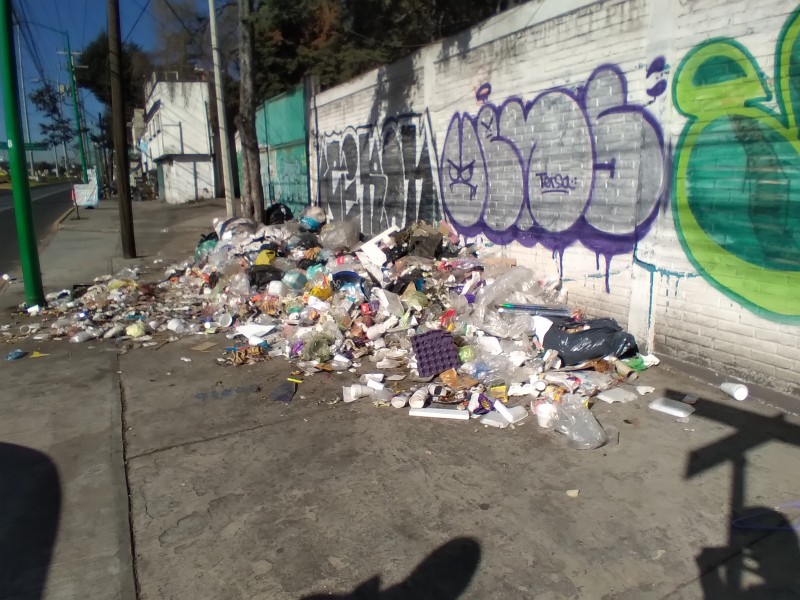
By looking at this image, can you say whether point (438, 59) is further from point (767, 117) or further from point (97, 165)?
point (97, 165)

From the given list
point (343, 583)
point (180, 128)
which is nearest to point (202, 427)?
point (343, 583)

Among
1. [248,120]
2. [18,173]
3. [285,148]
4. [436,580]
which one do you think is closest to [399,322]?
[436,580]

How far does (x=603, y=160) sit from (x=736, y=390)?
240 centimetres

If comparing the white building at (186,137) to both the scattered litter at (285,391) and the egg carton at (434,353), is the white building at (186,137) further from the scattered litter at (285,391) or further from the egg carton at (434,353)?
the egg carton at (434,353)

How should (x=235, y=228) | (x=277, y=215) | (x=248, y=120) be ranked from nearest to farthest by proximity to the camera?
(x=235, y=228) < (x=248, y=120) < (x=277, y=215)

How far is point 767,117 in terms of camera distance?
13.6ft

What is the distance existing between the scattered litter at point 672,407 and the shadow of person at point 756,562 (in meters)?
1.18

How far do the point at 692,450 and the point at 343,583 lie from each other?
7.79ft

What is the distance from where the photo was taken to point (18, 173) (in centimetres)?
778

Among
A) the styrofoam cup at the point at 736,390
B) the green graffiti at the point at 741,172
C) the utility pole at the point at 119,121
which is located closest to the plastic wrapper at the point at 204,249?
the utility pole at the point at 119,121

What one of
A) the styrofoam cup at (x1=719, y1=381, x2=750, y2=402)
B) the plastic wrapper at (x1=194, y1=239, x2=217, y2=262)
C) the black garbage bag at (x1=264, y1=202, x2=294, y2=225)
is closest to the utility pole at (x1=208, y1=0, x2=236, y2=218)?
the black garbage bag at (x1=264, y1=202, x2=294, y2=225)

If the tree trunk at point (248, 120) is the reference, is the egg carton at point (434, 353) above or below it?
below

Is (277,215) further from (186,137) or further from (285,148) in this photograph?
(186,137)

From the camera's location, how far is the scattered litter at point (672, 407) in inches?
166
